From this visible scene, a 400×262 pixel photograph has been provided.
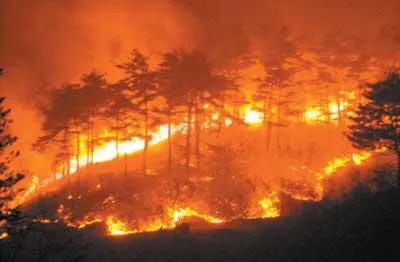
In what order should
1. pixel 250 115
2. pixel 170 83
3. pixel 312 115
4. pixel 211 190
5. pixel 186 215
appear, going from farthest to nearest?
pixel 250 115 < pixel 312 115 < pixel 170 83 < pixel 211 190 < pixel 186 215

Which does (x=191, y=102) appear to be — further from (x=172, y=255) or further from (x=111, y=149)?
(x=111, y=149)

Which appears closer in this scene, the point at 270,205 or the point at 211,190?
the point at 270,205


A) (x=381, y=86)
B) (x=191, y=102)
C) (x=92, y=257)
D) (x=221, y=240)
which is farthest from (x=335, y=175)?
(x=92, y=257)

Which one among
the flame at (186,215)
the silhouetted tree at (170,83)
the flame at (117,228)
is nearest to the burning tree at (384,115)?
the flame at (186,215)

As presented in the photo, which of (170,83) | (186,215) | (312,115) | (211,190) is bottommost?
(186,215)

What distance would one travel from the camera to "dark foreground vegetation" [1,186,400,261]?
19109 millimetres

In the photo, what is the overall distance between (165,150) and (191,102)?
43.1ft

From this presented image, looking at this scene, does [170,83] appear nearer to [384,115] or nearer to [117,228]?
[117,228]

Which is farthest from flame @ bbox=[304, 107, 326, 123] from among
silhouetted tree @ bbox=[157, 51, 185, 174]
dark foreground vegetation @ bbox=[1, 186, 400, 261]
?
dark foreground vegetation @ bbox=[1, 186, 400, 261]

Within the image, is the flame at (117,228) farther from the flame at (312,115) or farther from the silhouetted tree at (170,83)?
the flame at (312,115)

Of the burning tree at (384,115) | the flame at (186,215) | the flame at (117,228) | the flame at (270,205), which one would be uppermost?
the burning tree at (384,115)

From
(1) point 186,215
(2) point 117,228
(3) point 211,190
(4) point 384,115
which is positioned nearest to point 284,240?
(1) point 186,215

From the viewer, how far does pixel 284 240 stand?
74.4ft

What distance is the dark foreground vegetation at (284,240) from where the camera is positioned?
19109 millimetres
